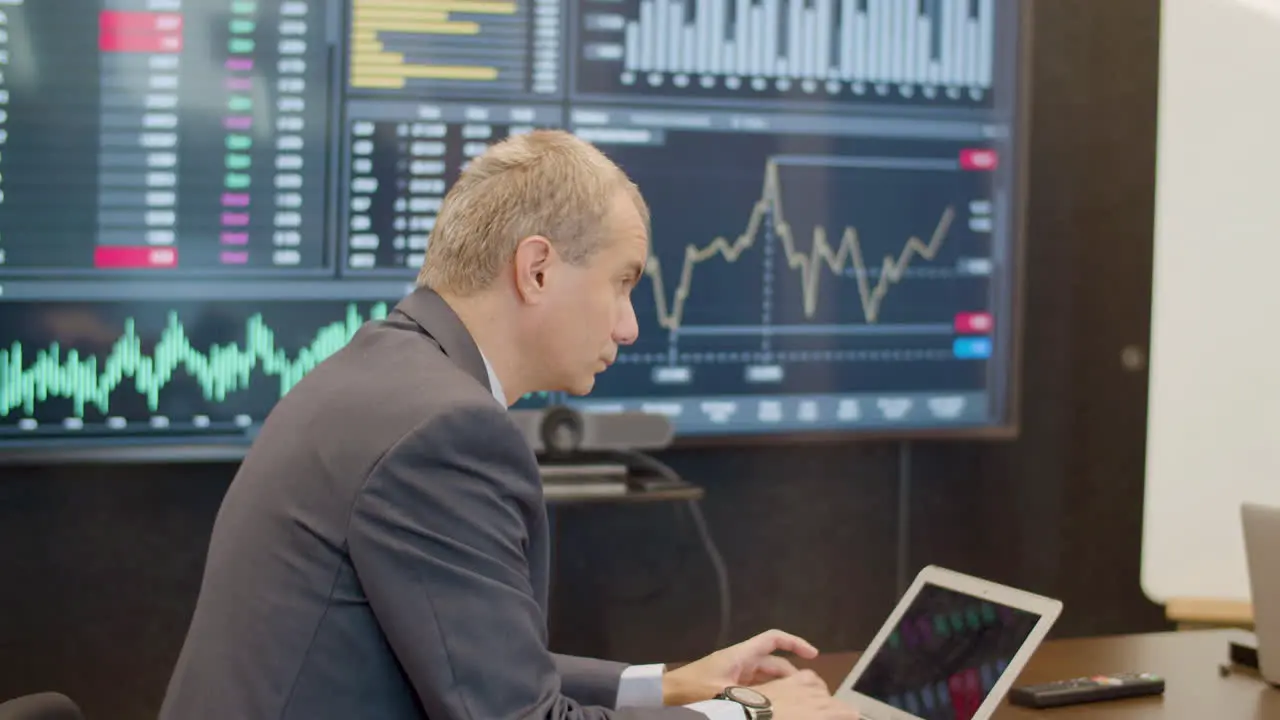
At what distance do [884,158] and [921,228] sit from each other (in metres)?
0.18

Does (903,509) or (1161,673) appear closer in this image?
(1161,673)

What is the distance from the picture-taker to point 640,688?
71.7 inches

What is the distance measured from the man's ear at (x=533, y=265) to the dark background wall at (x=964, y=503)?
5.49 ft

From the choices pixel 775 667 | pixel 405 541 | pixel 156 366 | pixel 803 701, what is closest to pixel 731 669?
pixel 775 667

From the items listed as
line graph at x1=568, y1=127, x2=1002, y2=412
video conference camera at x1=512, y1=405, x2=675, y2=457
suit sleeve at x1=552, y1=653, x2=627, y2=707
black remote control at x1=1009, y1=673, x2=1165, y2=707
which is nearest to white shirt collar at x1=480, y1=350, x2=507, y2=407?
suit sleeve at x1=552, y1=653, x2=627, y2=707

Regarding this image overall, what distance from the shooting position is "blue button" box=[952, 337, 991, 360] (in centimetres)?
331

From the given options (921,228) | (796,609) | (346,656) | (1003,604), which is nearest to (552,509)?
(796,609)

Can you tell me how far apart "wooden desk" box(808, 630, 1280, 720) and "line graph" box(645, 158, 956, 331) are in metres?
1.12

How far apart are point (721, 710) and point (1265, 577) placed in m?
0.95

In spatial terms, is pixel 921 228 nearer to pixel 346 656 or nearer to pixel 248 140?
pixel 248 140

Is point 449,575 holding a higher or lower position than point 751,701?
higher

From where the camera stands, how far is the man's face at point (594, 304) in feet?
5.35

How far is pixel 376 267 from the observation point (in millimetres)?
2934

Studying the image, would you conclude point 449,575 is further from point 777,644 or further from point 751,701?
point 777,644
